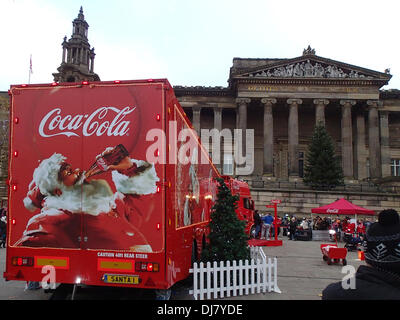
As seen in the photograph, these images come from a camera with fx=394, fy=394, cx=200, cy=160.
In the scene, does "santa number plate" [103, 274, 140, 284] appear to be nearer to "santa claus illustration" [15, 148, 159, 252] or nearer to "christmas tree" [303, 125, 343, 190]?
"santa claus illustration" [15, 148, 159, 252]

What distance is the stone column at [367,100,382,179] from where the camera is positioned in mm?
45125

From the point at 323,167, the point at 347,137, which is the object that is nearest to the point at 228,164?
the point at 323,167

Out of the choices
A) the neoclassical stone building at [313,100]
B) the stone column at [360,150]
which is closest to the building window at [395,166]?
the neoclassical stone building at [313,100]

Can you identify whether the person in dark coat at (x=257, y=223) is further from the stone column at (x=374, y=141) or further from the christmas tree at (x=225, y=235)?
the stone column at (x=374, y=141)

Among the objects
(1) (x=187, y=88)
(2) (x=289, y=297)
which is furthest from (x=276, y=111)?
(2) (x=289, y=297)

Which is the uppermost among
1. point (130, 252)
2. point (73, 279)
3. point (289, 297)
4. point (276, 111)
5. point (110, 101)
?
point (276, 111)

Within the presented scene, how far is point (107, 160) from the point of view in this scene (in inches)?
264

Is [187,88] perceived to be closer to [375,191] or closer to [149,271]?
[375,191]

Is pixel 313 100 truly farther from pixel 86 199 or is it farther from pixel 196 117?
pixel 86 199

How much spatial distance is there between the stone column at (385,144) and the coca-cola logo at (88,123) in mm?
45744

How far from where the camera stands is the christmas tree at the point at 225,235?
939cm

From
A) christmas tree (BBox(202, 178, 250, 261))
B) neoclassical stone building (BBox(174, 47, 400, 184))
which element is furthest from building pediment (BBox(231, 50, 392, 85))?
christmas tree (BBox(202, 178, 250, 261))

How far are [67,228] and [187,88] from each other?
42.6m
